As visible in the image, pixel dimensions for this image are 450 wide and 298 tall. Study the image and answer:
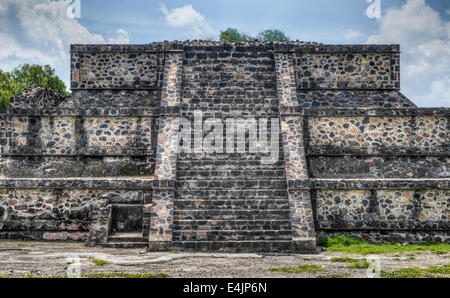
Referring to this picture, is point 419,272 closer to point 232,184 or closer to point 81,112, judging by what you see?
point 232,184

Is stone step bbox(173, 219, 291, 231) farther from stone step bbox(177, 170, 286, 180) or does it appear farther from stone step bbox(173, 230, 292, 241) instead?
stone step bbox(177, 170, 286, 180)

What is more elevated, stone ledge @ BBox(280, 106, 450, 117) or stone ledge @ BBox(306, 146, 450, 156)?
stone ledge @ BBox(280, 106, 450, 117)

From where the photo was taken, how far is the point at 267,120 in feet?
35.3

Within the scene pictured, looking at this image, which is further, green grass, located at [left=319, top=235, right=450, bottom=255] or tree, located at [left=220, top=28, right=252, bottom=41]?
tree, located at [left=220, top=28, right=252, bottom=41]

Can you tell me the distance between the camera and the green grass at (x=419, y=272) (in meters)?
6.02

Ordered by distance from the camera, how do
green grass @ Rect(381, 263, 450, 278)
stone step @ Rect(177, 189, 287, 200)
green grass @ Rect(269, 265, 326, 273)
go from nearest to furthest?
green grass @ Rect(381, 263, 450, 278) → green grass @ Rect(269, 265, 326, 273) → stone step @ Rect(177, 189, 287, 200)

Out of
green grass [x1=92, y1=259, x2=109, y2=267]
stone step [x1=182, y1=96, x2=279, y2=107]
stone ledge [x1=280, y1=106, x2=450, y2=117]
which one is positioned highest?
stone step [x1=182, y1=96, x2=279, y2=107]

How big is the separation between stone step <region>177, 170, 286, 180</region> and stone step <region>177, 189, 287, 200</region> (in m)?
0.35

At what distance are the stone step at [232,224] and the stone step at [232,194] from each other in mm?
586

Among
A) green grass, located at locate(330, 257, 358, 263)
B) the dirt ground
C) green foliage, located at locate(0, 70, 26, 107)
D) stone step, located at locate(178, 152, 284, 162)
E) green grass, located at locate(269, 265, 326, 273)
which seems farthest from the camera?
green foliage, located at locate(0, 70, 26, 107)

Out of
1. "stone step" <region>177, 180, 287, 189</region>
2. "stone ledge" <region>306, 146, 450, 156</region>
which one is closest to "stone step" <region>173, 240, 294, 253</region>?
"stone step" <region>177, 180, 287, 189</region>

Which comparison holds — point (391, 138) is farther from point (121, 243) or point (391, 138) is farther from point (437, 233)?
point (121, 243)

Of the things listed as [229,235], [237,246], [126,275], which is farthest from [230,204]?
[126,275]

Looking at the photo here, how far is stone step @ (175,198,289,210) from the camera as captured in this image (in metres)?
9.17
